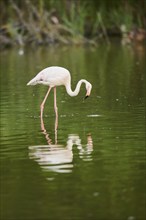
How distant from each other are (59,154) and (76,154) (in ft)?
0.81

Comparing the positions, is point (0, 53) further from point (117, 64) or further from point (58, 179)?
point (58, 179)

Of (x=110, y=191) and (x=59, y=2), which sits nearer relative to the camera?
(x=110, y=191)

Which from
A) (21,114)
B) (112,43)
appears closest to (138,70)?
(21,114)

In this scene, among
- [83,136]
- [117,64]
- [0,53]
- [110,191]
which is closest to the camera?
[110,191]

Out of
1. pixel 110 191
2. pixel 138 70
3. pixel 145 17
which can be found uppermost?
pixel 145 17

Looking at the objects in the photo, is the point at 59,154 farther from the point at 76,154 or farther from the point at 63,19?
the point at 63,19

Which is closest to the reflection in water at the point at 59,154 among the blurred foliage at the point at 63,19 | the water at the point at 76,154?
the water at the point at 76,154

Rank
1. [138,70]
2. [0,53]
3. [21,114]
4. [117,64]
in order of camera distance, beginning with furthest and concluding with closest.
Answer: [0,53] < [117,64] < [138,70] < [21,114]

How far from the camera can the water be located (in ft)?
30.7

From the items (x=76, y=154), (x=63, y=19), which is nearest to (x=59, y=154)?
(x=76, y=154)

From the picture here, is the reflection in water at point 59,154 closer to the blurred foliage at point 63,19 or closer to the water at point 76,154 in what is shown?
the water at point 76,154

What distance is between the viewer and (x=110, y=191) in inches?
391

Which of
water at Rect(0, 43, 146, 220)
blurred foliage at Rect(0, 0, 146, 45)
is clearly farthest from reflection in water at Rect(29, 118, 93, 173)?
blurred foliage at Rect(0, 0, 146, 45)

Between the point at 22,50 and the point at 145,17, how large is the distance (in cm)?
563
